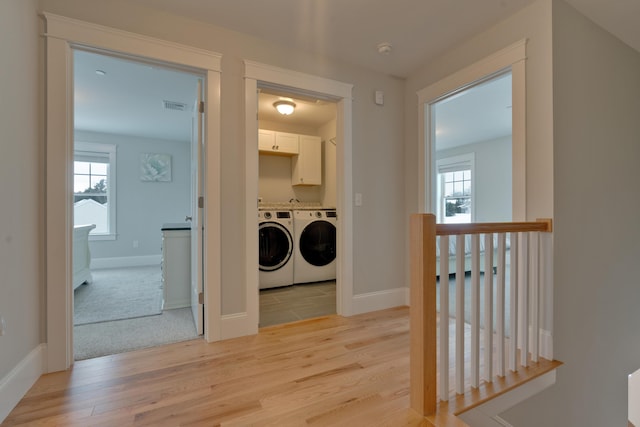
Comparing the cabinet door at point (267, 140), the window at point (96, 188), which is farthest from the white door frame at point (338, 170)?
the window at point (96, 188)

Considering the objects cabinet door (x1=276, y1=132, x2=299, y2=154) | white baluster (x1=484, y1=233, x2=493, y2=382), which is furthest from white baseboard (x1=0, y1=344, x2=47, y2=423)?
cabinet door (x1=276, y1=132, x2=299, y2=154)

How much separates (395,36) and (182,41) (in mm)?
1586

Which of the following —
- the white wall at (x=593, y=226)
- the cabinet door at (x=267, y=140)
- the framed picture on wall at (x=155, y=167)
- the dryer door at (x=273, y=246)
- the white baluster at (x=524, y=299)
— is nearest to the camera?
the white baluster at (x=524, y=299)

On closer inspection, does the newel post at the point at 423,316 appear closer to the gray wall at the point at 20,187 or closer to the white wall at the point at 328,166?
the gray wall at the point at 20,187

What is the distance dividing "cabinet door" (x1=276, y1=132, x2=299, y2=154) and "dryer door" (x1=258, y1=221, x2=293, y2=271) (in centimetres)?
126

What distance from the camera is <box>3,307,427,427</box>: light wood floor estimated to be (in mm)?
1346

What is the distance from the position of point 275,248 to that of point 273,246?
0.04 metres

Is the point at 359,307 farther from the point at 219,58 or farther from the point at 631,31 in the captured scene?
the point at 631,31

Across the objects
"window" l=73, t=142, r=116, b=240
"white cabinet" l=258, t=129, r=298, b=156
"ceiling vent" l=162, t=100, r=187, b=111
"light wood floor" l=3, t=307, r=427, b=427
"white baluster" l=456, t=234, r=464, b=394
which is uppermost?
"ceiling vent" l=162, t=100, r=187, b=111

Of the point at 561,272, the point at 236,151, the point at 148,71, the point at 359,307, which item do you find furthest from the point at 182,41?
the point at 561,272

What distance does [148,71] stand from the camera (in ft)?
9.68

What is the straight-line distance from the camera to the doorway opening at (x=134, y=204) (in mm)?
2355

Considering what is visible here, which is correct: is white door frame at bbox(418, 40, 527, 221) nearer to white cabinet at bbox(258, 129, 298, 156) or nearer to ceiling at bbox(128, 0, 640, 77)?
ceiling at bbox(128, 0, 640, 77)

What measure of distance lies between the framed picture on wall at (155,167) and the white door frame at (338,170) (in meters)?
4.07
